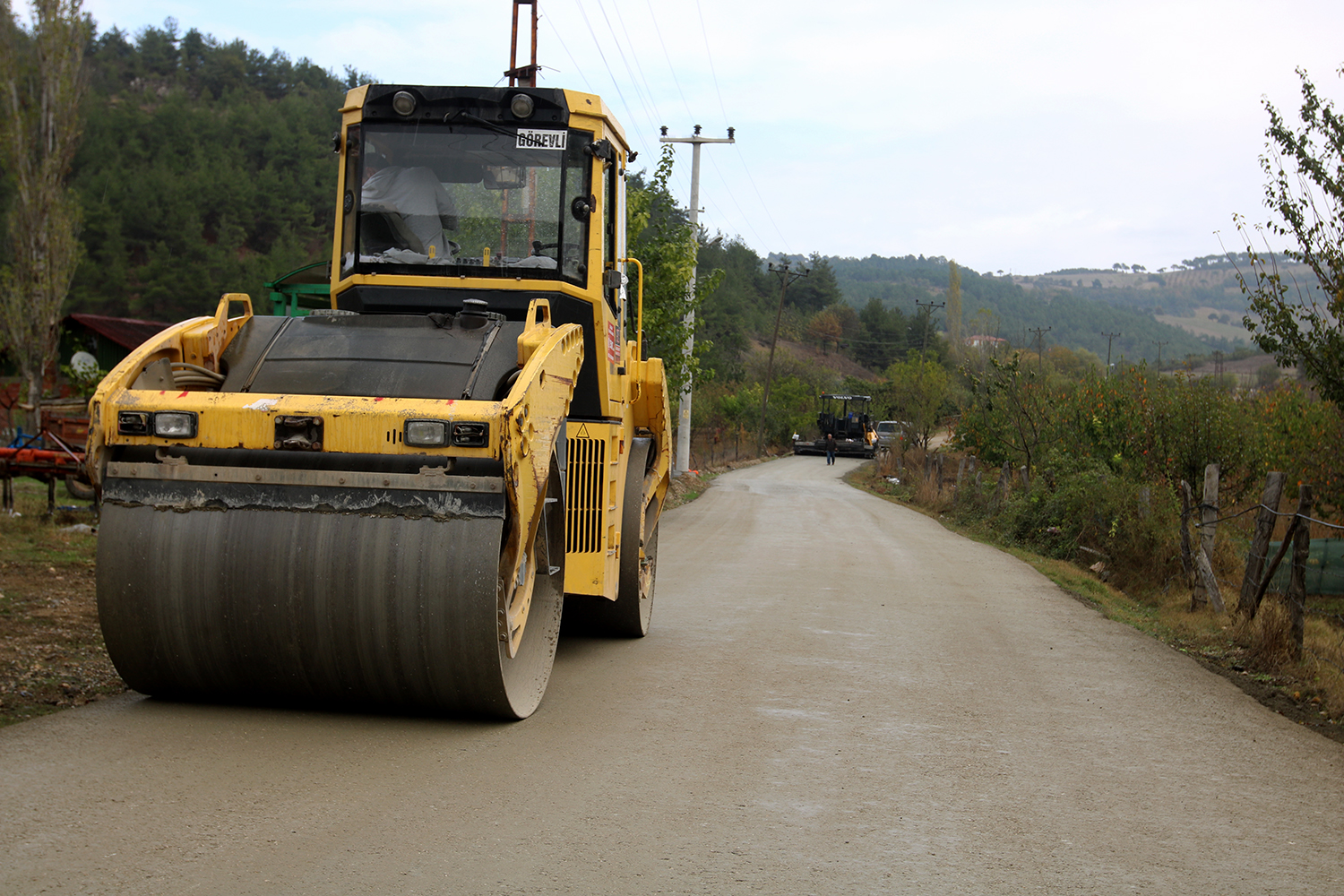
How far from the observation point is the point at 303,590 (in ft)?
16.8

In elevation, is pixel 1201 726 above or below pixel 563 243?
below

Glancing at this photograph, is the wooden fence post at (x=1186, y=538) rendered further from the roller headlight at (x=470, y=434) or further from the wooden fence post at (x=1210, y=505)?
the roller headlight at (x=470, y=434)

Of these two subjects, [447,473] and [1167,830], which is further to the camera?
[447,473]

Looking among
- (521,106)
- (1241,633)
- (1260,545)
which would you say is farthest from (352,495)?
(1260,545)

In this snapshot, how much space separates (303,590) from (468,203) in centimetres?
300

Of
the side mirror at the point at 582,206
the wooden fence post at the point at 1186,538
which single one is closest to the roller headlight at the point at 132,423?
the side mirror at the point at 582,206

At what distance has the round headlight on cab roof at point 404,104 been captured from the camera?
709cm

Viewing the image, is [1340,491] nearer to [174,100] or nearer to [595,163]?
[595,163]

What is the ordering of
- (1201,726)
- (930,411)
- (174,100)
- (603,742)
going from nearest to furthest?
1. (603,742)
2. (1201,726)
3. (930,411)
4. (174,100)

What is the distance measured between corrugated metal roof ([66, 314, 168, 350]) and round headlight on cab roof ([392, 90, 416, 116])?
137 feet

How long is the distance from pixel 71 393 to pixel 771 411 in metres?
39.4

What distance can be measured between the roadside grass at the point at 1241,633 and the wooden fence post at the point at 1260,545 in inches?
5.2

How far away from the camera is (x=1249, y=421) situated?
18219 millimetres


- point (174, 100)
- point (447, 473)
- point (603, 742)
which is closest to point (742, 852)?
point (603, 742)
